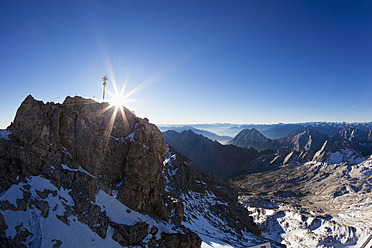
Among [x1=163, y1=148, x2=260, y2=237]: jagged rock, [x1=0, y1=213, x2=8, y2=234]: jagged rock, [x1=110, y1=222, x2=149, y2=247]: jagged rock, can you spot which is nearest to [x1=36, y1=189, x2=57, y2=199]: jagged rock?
[x1=0, y1=213, x2=8, y2=234]: jagged rock

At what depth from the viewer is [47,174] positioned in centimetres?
2306

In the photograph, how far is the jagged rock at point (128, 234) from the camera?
2248 cm

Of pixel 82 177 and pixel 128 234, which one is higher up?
pixel 82 177

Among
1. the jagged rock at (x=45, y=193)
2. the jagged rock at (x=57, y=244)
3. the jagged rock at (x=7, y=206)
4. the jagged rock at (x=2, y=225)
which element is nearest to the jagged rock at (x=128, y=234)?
Answer: the jagged rock at (x=57, y=244)

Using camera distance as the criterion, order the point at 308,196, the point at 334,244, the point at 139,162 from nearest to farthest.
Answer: the point at 139,162, the point at 334,244, the point at 308,196

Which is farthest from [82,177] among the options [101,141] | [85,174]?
[101,141]

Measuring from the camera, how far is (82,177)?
25000 mm

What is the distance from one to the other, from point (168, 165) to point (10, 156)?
5420 cm

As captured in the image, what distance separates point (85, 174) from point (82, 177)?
563 millimetres

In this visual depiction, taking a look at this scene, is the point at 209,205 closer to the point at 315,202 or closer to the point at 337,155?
the point at 315,202

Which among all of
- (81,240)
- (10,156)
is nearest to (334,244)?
(81,240)

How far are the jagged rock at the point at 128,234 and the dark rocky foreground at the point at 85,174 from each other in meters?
0.11

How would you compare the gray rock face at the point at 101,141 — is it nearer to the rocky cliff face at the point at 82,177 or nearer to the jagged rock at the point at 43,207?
the rocky cliff face at the point at 82,177

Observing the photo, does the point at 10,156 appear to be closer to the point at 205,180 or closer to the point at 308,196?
the point at 205,180
